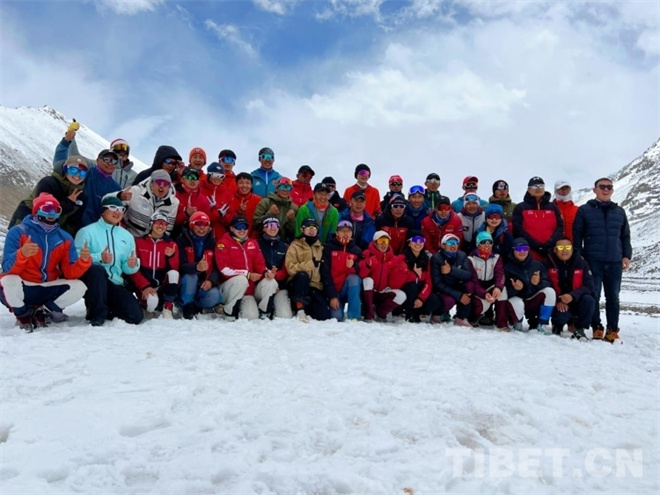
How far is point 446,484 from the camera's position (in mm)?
2873

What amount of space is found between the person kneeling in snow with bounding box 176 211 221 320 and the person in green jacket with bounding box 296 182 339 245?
1.73 meters

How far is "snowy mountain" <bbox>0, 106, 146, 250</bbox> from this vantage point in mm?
85938

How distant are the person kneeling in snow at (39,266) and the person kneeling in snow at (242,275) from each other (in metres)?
2.06

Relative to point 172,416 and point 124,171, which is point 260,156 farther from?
point 172,416

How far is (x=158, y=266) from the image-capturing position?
23.5 ft

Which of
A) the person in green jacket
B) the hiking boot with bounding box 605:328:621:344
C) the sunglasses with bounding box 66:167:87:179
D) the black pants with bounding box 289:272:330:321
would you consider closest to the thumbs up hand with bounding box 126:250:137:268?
the sunglasses with bounding box 66:167:87:179

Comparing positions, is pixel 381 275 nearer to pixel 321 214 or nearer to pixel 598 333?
pixel 321 214

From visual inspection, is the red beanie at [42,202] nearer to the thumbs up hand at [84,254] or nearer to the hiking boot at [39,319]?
the thumbs up hand at [84,254]

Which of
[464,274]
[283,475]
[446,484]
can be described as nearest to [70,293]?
[283,475]

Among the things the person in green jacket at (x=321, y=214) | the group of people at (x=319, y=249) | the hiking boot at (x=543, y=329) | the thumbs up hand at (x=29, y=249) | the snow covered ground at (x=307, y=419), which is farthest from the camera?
the person in green jacket at (x=321, y=214)

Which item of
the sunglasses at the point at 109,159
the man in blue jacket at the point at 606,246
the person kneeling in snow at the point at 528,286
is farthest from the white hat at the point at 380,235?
the sunglasses at the point at 109,159

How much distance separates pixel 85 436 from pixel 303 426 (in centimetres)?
149

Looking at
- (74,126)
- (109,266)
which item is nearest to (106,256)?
(109,266)

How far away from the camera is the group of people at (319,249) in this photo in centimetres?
702
